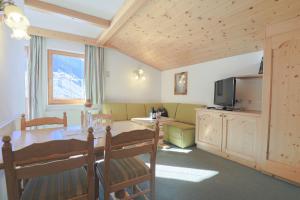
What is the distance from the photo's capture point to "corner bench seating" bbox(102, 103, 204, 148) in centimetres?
368

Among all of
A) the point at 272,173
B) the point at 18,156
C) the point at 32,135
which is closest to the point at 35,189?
the point at 18,156

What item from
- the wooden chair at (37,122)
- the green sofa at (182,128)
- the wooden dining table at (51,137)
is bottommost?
the green sofa at (182,128)

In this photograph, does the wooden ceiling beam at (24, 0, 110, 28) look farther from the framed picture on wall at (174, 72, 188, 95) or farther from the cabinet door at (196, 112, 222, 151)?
the cabinet door at (196, 112, 222, 151)

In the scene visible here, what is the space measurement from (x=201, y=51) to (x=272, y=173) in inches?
102

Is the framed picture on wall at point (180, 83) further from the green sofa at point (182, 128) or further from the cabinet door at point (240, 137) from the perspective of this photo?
the cabinet door at point (240, 137)

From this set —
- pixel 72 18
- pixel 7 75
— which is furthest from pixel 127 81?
pixel 7 75

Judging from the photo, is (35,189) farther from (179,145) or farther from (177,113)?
(177,113)

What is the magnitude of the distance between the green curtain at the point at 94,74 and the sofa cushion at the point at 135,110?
0.82 meters

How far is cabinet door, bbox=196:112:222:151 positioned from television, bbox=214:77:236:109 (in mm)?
281

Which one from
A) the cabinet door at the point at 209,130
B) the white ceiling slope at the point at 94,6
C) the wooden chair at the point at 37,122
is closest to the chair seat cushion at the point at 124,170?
the wooden chair at the point at 37,122

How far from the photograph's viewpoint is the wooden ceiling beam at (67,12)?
274 centimetres

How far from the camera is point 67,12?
9.71 ft

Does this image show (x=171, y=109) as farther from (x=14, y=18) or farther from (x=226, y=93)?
(x=14, y=18)

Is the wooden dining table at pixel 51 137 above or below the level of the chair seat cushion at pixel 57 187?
above
